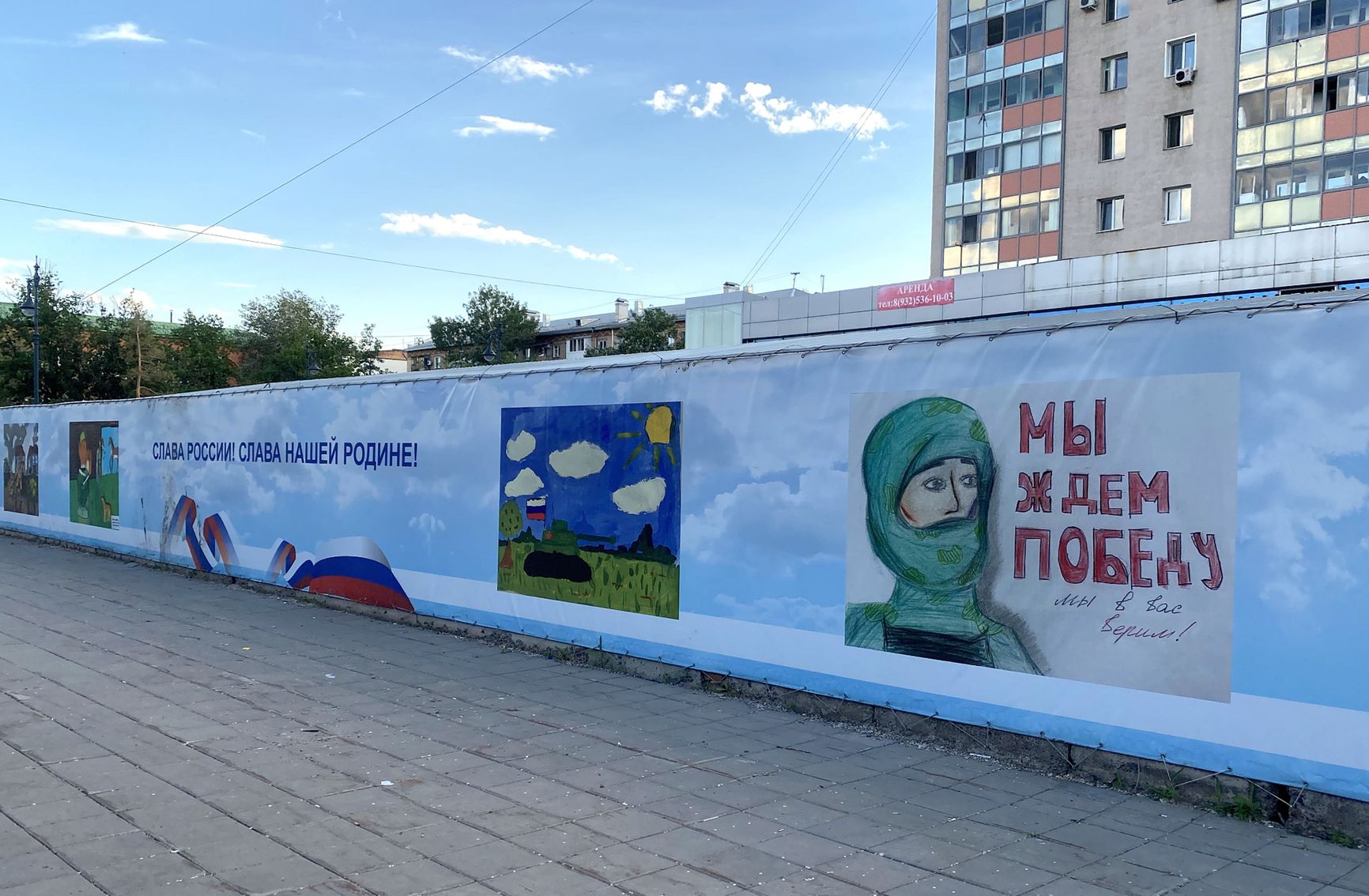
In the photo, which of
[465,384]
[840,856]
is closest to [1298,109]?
[465,384]

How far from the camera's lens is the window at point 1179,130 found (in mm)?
34844

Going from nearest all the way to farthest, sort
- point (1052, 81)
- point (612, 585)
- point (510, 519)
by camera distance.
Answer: point (612, 585) → point (510, 519) → point (1052, 81)

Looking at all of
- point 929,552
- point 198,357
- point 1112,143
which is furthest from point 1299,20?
point 198,357

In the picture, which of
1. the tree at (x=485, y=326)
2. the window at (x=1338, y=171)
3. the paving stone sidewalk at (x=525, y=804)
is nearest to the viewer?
the paving stone sidewalk at (x=525, y=804)

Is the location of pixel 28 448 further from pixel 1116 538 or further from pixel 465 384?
pixel 1116 538

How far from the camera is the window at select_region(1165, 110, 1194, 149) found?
34.8 meters

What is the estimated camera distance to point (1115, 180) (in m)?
36.5

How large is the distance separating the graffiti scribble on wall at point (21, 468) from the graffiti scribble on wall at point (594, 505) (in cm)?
1478

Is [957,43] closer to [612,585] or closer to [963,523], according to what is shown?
[612,585]

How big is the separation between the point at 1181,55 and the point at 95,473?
36.8 meters

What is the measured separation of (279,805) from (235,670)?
149 inches

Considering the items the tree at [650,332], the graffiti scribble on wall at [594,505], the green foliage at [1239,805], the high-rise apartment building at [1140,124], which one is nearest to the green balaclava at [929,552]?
the green foliage at [1239,805]

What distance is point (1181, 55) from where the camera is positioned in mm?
35219

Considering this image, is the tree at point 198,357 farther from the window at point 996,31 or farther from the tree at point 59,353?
the window at point 996,31
